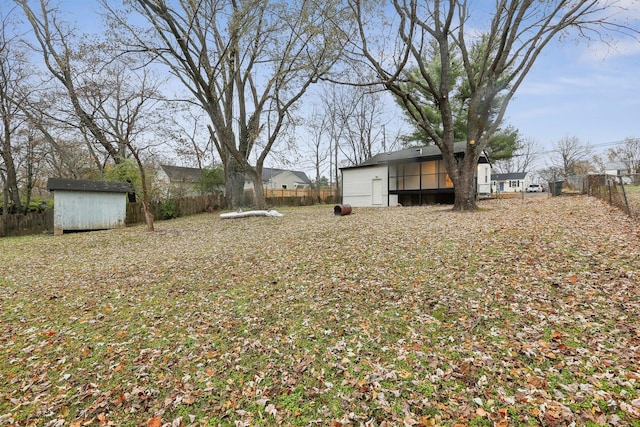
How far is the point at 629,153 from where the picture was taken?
3953 cm

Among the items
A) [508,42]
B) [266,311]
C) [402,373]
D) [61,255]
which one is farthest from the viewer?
[508,42]

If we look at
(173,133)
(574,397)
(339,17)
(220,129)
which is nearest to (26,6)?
(173,133)

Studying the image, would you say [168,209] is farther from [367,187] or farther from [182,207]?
[367,187]

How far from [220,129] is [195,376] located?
43.8 feet

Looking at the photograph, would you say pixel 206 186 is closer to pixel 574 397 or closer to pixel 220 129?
pixel 220 129

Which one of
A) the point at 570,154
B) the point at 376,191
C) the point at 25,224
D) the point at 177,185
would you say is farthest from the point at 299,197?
the point at 570,154

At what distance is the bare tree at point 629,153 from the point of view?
38406 mm

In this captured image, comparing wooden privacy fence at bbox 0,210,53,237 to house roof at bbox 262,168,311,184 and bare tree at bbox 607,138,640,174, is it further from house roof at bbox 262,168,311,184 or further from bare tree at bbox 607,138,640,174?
bare tree at bbox 607,138,640,174

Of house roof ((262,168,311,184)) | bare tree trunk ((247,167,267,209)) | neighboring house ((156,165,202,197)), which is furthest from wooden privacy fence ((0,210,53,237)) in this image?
house roof ((262,168,311,184))

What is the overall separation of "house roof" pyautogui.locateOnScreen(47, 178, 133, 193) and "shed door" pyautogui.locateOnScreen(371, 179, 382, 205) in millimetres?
15086

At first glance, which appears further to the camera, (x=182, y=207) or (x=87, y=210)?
(x=182, y=207)

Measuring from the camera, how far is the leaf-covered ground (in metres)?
2.54

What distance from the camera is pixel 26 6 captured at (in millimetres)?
15688

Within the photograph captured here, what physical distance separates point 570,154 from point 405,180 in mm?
41661
